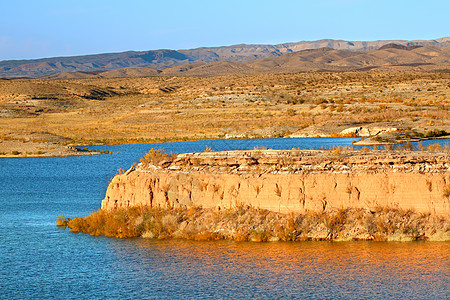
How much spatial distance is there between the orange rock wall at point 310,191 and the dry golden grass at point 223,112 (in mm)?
29898

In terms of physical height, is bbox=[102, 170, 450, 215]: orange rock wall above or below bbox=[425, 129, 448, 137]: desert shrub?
above

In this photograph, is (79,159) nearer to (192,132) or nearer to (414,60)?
(192,132)

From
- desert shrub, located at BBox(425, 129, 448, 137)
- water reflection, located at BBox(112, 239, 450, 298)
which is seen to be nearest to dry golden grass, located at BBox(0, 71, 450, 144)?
desert shrub, located at BBox(425, 129, 448, 137)

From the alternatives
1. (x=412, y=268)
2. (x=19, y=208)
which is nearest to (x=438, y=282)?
(x=412, y=268)

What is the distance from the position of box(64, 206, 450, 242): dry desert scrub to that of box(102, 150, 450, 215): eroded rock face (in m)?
0.25

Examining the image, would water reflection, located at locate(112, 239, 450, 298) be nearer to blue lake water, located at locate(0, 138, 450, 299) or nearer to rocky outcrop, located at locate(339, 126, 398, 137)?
blue lake water, located at locate(0, 138, 450, 299)

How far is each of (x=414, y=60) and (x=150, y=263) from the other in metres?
191

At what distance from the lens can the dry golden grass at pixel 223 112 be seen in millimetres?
52469

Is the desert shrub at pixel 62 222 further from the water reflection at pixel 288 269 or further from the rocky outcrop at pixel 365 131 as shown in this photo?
the rocky outcrop at pixel 365 131

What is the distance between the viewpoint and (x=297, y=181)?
53.5 ft

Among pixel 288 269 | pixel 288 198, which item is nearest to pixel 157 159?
pixel 288 198

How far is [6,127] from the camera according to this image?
60625 millimetres

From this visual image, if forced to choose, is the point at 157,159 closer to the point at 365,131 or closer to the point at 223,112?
the point at 365,131

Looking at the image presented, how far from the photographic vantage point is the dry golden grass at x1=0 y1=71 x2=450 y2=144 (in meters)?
52.5
